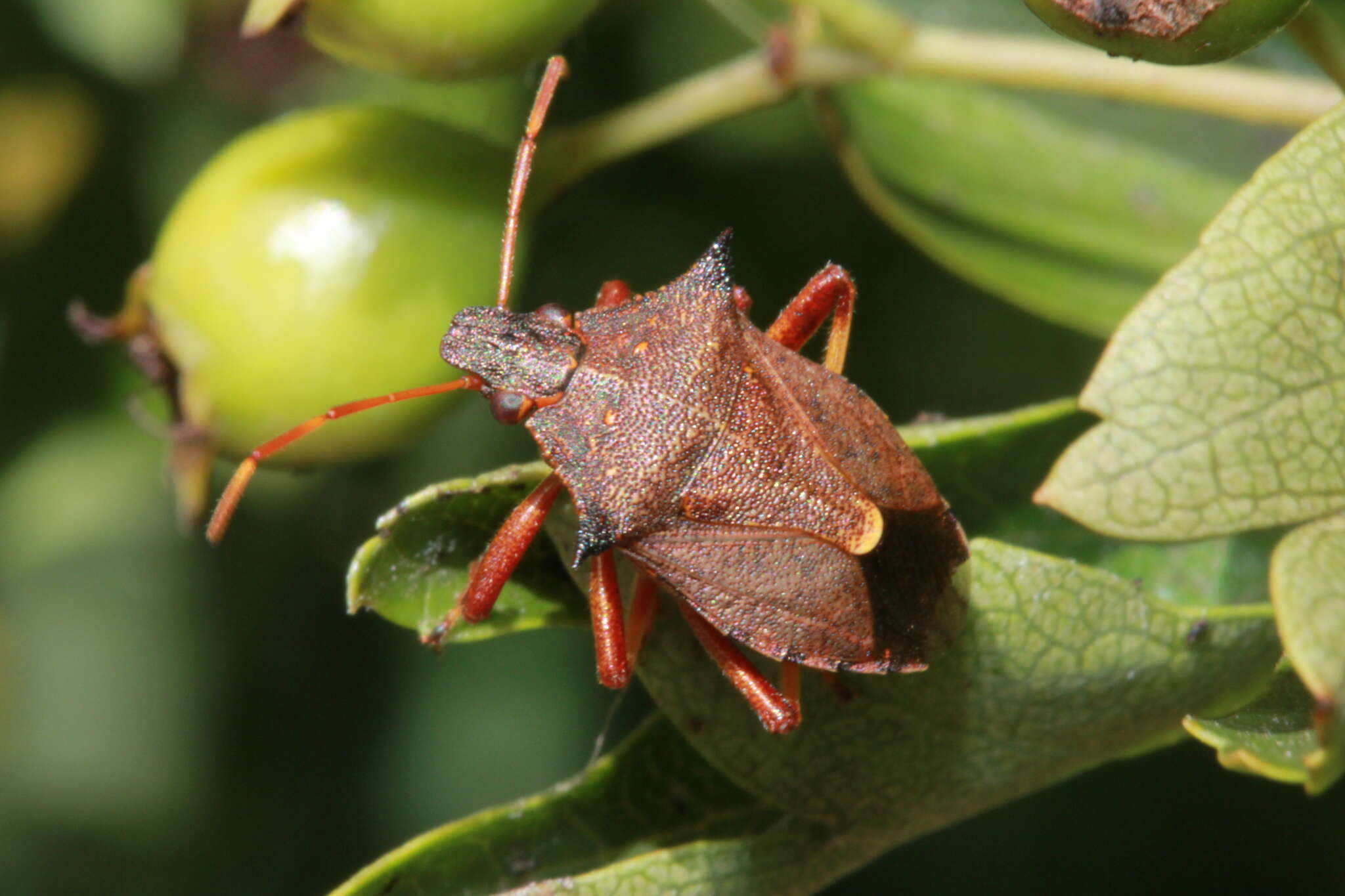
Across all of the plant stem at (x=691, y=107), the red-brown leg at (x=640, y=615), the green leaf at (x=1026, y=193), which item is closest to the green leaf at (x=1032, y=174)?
the green leaf at (x=1026, y=193)

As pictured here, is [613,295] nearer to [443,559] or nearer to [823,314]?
[823,314]

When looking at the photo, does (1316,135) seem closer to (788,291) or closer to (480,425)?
(788,291)

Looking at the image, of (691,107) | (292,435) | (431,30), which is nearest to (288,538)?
(292,435)

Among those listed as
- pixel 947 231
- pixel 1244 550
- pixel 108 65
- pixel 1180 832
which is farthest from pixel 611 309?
pixel 1180 832

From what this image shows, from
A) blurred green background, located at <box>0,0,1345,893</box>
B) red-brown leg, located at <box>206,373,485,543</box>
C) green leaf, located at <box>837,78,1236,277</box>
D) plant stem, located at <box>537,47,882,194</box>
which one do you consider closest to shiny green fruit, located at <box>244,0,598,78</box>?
plant stem, located at <box>537,47,882,194</box>

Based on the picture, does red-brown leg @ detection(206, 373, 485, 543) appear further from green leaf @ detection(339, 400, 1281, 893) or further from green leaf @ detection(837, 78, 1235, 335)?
green leaf @ detection(837, 78, 1235, 335)
